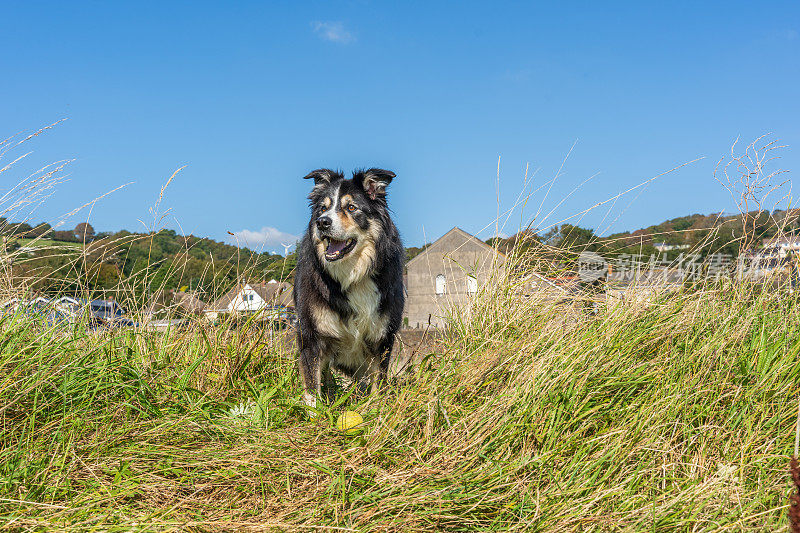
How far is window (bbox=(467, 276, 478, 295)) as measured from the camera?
385 cm

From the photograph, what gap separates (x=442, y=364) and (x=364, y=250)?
1.37m

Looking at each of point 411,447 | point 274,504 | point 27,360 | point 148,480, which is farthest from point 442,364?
Result: point 27,360

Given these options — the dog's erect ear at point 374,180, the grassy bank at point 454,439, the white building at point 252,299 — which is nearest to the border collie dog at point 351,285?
the dog's erect ear at point 374,180

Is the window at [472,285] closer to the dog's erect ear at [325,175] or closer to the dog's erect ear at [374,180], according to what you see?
the dog's erect ear at [374,180]

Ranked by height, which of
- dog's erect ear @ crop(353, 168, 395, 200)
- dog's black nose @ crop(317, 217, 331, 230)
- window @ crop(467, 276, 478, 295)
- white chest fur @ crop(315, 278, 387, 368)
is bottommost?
white chest fur @ crop(315, 278, 387, 368)

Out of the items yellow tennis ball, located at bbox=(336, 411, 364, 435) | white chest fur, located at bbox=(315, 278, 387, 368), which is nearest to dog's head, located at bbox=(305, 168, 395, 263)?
white chest fur, located at bbox=(315, 278, 387, 368)

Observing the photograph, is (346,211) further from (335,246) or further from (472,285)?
(472,285)

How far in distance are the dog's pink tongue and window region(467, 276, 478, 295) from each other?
1049 millimetres

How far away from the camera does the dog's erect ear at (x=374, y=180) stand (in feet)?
13.0

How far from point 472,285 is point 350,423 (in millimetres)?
1701

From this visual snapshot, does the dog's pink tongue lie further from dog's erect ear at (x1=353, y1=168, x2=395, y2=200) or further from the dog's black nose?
dog's erect ear at (x1=353, y1=168, x2=395, y2=200)

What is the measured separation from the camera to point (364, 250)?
3.93m

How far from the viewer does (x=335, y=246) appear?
3.85m

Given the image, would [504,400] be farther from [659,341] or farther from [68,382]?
[68,382]
